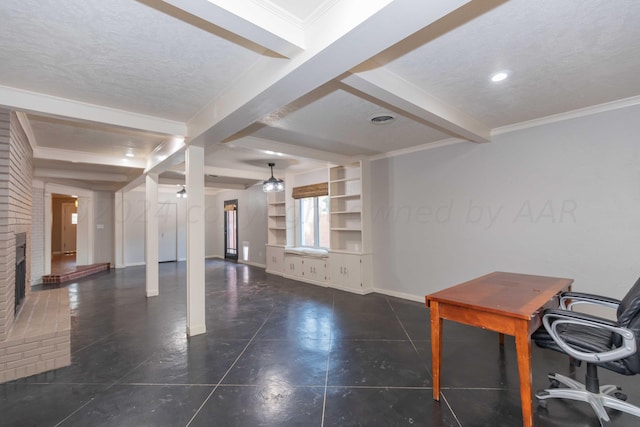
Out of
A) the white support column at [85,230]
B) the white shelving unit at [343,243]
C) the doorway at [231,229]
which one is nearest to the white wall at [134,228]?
the white support column at [85,230]

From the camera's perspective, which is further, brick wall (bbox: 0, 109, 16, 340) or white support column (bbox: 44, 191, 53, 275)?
white support column (bbox: 44, 191, 53, 275)

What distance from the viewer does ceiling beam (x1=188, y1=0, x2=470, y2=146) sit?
4.43 feet

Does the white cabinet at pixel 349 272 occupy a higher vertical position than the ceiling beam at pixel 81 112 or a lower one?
lower

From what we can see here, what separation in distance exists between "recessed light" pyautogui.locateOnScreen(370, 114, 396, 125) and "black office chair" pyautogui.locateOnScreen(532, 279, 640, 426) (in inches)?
92.5

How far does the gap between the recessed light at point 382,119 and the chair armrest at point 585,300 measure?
2.38 metres

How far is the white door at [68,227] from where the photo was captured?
11664 mm

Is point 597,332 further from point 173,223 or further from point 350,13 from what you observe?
point 173,223

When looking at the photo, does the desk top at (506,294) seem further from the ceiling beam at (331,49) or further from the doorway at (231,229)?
the doorway at (231,229)

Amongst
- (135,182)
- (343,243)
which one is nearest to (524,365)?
(343,243)

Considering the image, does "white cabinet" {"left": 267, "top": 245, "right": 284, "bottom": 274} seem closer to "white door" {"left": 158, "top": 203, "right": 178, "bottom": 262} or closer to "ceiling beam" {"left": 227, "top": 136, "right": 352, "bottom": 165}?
"ceiling beam" {"left": 227, "top": 136, "right": 352, "bottom": 165}

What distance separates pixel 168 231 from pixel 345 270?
721 centimetres

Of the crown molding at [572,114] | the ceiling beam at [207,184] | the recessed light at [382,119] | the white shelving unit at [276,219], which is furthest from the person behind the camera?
the ceiling beam at [207,184]

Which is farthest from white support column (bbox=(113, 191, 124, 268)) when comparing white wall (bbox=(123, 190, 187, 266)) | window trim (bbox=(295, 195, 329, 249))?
window trim (bbox=(295, 195, 329, 249))

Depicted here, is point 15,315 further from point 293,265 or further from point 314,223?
point 314,223
